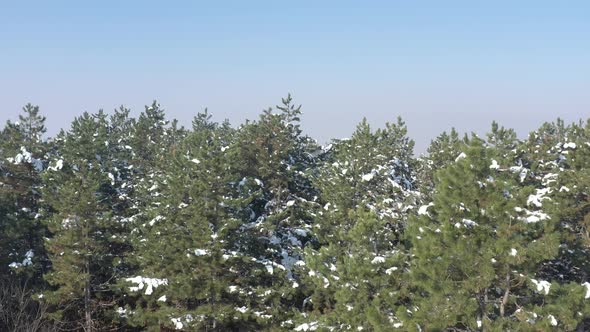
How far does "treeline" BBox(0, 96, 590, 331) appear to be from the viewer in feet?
47.7

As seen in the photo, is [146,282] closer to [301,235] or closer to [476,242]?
[301,235]

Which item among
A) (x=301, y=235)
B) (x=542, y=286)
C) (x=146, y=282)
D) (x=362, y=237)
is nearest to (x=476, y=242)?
(x=542, y=286)

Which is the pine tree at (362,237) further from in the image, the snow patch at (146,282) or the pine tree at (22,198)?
the pine tree at (22,198)

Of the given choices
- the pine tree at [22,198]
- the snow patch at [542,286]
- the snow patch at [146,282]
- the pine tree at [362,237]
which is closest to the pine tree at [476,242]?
the snow patch at [542,286]

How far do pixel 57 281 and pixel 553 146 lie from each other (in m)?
29.8

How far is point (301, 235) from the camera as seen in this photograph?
27625 millimetres

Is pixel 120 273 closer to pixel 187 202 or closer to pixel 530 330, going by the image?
pixel 187 202

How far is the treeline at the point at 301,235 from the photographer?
14547 mm

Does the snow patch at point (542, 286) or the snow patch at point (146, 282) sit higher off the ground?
the snow patch at point (146, 282)

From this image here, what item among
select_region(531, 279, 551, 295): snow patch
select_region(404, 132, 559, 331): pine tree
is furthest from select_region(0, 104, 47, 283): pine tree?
select_region(531, 279, 551, 295): snow patch

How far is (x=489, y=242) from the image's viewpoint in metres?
14.2

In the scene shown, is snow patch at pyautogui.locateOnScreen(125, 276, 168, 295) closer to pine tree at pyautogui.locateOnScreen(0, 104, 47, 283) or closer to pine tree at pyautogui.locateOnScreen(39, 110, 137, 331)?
pine tree at pyautogui.locateOnScreen(39, 110, 137, 331)

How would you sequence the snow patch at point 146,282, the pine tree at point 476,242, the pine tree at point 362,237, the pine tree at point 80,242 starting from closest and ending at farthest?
1. the pine tree at point 476,242
2. the pine tree at point 362,237
3. the snow patch at point 146,282
4. the pine tree at point 80,242

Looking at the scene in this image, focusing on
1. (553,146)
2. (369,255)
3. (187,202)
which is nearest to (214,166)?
(187,202)
